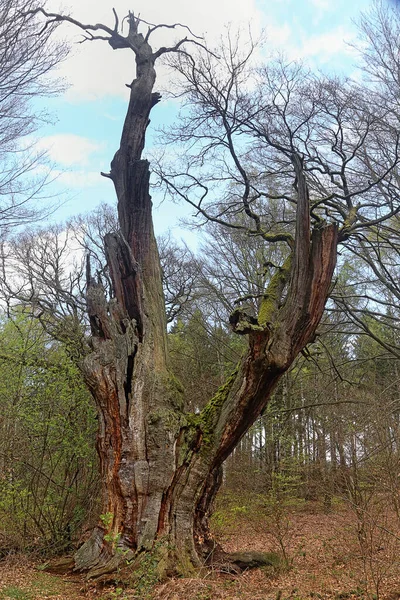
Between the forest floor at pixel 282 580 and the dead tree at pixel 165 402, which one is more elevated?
the dead tree at pixel 165 402

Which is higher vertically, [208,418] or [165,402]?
[165,402]

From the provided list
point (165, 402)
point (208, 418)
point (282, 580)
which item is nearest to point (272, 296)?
point (208, 418)

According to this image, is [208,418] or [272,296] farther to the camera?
[272,296]

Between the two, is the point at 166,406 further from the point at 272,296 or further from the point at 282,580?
the point at 282,580

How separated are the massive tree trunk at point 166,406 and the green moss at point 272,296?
0.02 metres

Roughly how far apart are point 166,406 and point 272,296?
2220 millimetres

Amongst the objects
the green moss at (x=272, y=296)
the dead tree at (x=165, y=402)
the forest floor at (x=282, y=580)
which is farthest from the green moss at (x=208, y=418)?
the forest floor at (x=282, y=580)

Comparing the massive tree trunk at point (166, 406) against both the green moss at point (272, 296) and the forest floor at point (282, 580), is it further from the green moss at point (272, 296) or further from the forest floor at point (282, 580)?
the forest floor at point (282, 580)

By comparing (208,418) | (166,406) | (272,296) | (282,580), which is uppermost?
(272,296)

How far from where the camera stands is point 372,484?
6832mm

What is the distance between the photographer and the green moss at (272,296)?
6742 mm

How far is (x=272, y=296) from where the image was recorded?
282 inches

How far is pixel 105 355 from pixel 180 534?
8.51ft

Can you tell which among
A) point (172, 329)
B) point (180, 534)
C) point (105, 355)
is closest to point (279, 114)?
point (105, 355)
